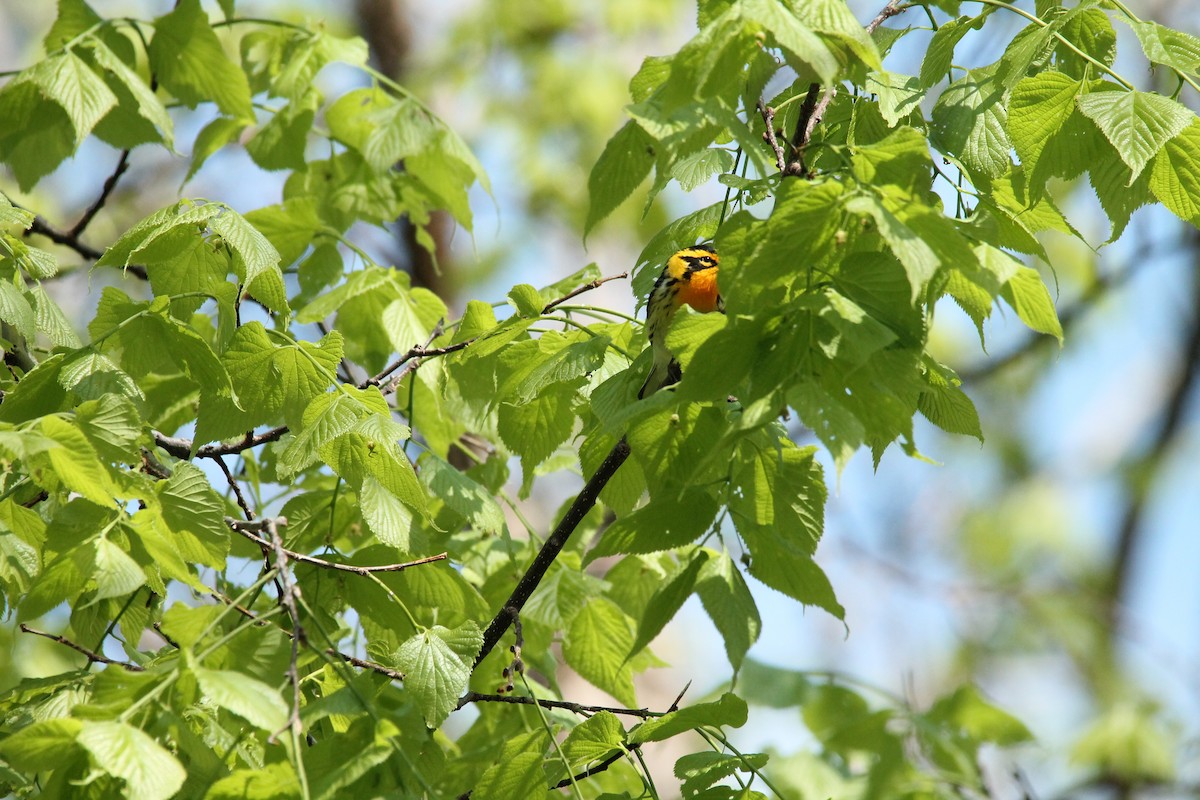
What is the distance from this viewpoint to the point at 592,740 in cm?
177

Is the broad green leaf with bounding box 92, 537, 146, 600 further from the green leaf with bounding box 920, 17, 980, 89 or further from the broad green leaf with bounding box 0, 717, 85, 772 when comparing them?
the green leaf with bounding box 920, 17, 980, 89

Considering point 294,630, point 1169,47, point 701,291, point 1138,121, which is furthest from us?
point 701,291

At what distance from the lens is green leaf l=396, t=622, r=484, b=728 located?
1.62 m

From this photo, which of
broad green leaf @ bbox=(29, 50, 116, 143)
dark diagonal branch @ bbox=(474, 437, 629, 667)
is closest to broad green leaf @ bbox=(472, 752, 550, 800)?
dark diagonal branch @ bbox=(474, 437, 629, 667)

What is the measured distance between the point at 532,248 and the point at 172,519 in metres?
6.63

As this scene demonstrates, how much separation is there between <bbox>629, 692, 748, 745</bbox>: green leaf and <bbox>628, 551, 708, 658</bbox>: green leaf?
0.24m

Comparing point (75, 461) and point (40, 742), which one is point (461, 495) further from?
point (40, 742)

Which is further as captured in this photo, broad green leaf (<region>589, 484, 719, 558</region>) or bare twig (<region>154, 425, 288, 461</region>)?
bare twig (<region>154, 425, 288, 461</region>)

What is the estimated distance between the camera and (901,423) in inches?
54.0

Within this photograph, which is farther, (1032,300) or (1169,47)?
(1169,47)

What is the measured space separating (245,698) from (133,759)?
133 millimetres

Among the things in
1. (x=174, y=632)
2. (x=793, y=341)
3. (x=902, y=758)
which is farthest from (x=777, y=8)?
(x=902, y=758)

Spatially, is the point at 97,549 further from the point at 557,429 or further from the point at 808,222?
the point at 808,222

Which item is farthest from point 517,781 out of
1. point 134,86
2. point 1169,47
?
point 134,86
